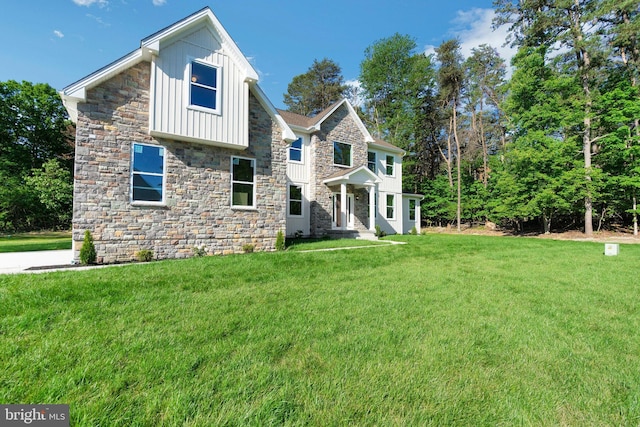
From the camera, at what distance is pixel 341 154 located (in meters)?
16.1

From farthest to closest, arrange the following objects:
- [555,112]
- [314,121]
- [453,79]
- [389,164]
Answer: [453,79] < [389,164] < [555,112] < [314,121]

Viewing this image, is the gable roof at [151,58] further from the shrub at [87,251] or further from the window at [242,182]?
the shrub at [87,251]

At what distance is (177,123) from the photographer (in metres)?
8.05

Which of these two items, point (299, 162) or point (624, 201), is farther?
point (624, 201)

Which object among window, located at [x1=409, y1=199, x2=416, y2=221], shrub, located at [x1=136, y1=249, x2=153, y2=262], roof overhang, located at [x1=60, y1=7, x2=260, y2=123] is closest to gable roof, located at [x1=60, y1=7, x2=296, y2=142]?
roof overhang, located at [x1=60, y1=7, x2=260, y2=123]

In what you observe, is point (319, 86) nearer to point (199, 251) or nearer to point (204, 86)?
point (204, 86)

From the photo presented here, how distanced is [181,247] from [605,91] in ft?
84.1

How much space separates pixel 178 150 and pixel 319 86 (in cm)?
2768

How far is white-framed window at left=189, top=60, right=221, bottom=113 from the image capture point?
8398 millimetres

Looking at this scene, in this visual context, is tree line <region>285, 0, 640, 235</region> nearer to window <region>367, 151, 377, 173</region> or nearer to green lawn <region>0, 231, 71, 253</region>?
window <region>367, 151, 377, 173</region>

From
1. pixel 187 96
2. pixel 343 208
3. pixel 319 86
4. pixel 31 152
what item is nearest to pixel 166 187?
pixel 187 96

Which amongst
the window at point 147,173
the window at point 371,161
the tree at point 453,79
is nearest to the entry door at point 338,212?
the window at point 371,161

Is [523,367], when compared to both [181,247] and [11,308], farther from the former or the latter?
[181,247]

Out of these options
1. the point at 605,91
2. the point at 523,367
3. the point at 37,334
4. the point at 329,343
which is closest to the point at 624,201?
the point at 605,91
